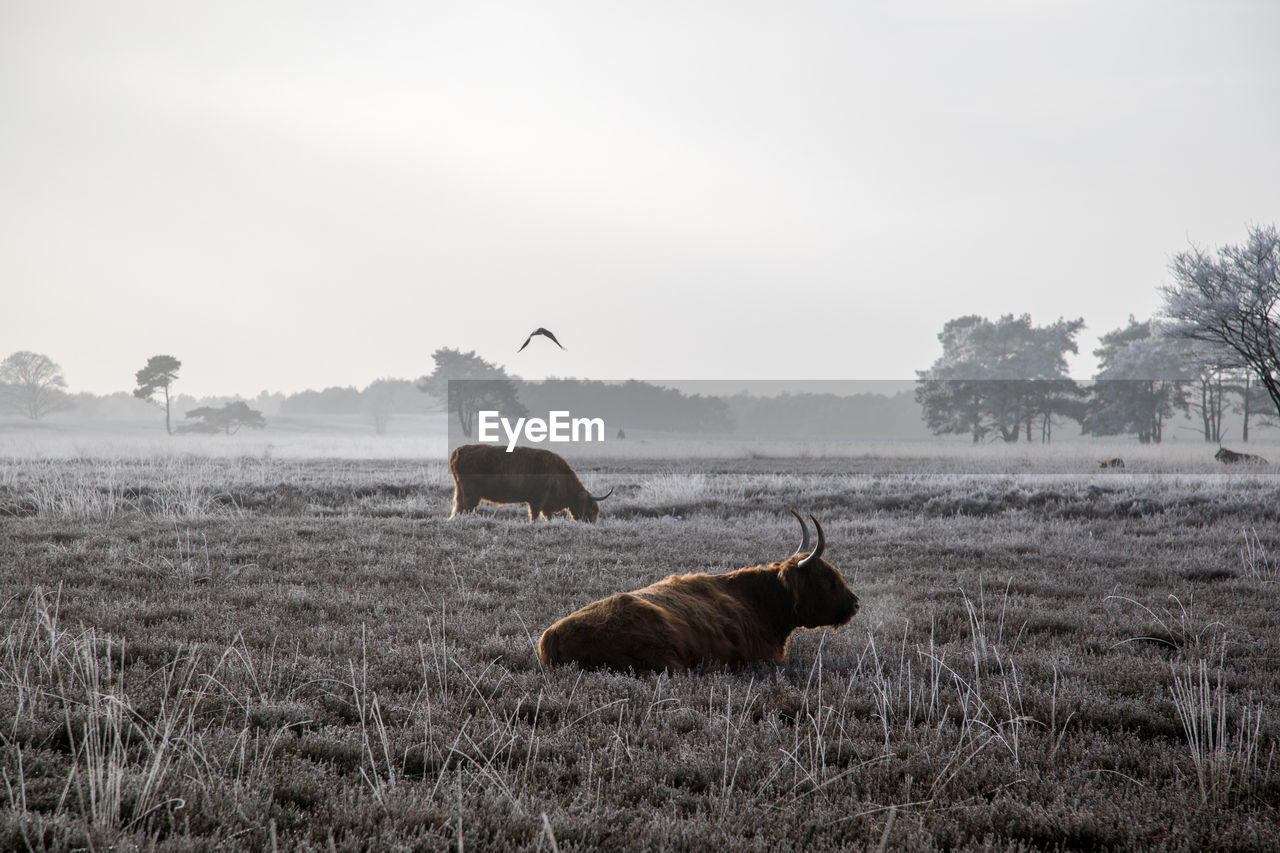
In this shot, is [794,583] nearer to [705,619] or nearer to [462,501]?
[705,619]

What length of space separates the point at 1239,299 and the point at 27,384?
330 feet

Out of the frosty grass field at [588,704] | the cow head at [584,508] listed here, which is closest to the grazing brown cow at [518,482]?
the cow head at [584,508]

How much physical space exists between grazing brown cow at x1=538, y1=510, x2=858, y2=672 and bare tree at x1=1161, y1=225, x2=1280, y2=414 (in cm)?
1950

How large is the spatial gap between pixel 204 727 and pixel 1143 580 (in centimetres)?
939

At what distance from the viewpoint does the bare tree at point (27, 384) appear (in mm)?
78062

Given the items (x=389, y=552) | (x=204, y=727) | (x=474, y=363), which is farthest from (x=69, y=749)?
(x=474, y=363)

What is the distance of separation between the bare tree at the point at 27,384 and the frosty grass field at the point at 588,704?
88719 millimetres

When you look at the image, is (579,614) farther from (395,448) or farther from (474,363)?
(474,363)

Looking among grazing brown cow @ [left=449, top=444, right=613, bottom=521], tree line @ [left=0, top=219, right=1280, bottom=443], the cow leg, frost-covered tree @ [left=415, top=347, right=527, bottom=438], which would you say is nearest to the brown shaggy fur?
grazing brown cow @ [left=449, top=444, right=613, bottom=521]

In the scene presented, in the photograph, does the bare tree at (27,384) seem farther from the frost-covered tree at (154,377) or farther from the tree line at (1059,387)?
the tree line at (1059,387)

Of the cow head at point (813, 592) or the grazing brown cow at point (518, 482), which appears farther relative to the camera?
the grazing brown cow at point (518, 482)

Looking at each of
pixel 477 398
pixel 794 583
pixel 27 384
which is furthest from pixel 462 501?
pixel 27 384

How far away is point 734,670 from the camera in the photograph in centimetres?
528

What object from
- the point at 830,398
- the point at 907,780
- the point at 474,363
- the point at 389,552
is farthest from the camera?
the point at 830,398
